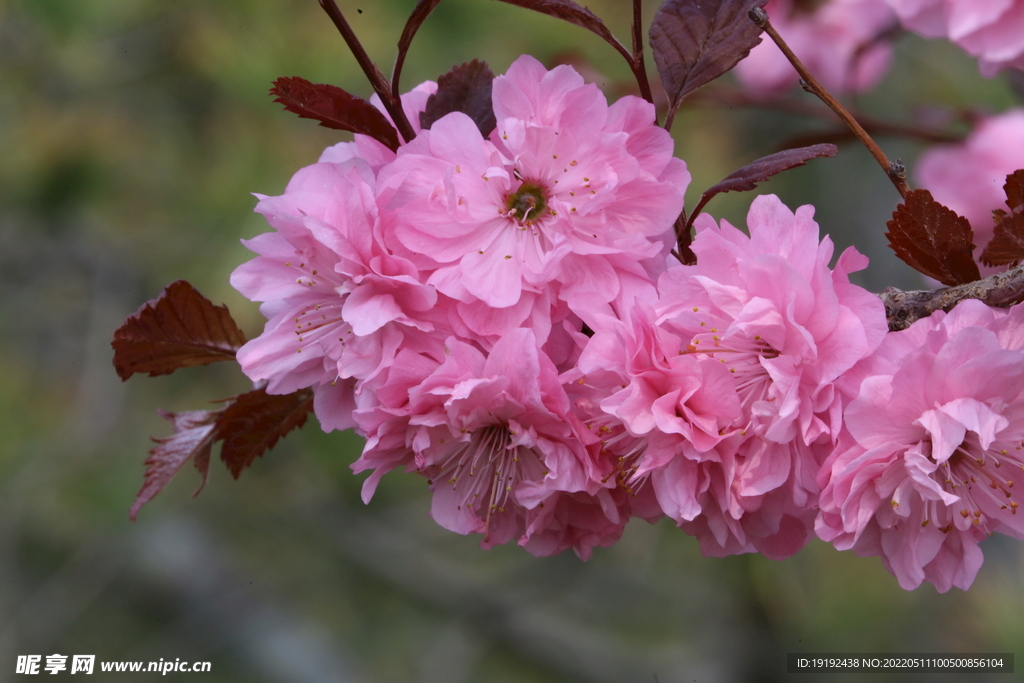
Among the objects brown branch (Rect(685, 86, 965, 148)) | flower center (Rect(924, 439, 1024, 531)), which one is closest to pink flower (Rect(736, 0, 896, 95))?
brown branch (Rect(685, 86, 965, 148))

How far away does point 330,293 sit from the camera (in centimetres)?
41

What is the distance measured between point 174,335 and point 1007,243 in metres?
0.46

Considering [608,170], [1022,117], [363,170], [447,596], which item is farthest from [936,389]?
[447,596]

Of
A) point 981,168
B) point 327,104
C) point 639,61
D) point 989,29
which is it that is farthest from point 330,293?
point 981,168

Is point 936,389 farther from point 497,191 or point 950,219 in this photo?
point 497,191

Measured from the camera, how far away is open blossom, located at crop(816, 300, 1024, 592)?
0.32 meters

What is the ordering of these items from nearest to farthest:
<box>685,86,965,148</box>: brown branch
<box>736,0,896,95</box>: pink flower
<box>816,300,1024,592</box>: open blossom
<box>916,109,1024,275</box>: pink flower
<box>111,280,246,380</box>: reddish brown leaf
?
<box>816,300,1024,592</box>: open blossom
<box>111,280,246,380</box>: reddish brown leaf
<box>685,86,965,148</box>: brown branch
<box>916,109,1024,275</box>: pink flower
<box>736,0,896,95</box>: pink flower

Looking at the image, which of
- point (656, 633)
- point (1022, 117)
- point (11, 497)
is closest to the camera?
point (1022, 117)

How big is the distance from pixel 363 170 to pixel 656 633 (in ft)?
7.53

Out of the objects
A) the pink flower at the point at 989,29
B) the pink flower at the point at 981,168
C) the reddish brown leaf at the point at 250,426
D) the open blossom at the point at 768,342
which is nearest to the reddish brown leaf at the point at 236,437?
the reddish brown leaf at the point at 250,426

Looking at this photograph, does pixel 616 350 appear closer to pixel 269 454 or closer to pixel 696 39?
pixel 696 39

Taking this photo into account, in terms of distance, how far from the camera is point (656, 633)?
93.5 inches

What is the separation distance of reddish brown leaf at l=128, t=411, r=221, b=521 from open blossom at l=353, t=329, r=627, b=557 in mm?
150

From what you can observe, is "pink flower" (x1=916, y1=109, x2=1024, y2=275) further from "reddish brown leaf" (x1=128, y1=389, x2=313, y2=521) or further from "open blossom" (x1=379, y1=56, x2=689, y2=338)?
"reddish brown leaf" (x1=128, y1=389, x2=313, y2=521)
